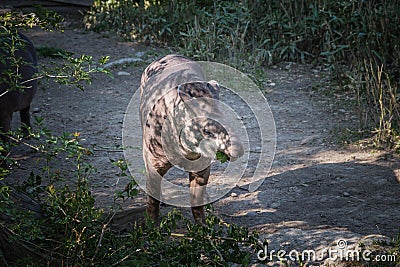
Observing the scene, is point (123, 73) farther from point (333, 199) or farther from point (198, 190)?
point (198, 190)

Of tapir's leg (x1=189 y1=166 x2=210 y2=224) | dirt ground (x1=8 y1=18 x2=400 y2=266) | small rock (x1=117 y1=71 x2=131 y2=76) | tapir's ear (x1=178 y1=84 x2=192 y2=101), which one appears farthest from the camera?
small rock (x1=117 y1=71 x2=131 y2=76)

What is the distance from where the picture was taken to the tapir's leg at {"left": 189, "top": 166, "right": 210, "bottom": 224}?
3.46 metres

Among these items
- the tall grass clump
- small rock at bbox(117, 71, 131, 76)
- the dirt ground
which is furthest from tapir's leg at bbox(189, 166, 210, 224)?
small rock at bbox(117, 71, 131, 76)

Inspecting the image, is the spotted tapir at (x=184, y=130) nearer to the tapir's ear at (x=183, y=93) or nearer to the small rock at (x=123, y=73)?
the tapir's ear at (x=183, y=93)

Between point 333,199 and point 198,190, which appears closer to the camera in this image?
point 198,190

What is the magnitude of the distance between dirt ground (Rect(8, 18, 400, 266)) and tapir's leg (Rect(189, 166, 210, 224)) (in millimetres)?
354

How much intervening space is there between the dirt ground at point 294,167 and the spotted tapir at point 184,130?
0.37 metres

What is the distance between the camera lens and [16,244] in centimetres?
267

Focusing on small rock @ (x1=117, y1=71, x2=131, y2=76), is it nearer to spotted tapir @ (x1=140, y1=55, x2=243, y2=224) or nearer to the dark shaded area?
the dark shaded area

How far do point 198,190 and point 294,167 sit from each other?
1588 mm

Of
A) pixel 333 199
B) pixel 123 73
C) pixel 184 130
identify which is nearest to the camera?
pixel 184 130

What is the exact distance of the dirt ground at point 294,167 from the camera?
12.0 ft

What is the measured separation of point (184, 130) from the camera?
10.5ft

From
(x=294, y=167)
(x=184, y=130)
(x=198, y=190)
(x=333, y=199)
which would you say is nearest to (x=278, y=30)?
(x=294, y=167)
